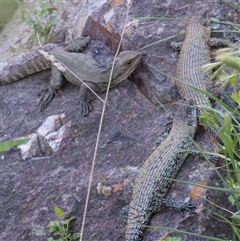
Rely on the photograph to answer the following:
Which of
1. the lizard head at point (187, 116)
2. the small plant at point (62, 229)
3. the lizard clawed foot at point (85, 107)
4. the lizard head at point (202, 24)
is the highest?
the lizard head at point (202, 24)

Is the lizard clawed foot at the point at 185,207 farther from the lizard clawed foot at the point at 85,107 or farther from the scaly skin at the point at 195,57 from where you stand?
the lizard clawed foot at the point at 85,107

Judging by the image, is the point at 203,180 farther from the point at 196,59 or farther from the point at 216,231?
the point at 196,59

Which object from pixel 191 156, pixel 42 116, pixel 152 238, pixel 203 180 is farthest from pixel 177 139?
pixel 42 116

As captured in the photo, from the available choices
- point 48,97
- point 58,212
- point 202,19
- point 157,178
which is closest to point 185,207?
point 157,178

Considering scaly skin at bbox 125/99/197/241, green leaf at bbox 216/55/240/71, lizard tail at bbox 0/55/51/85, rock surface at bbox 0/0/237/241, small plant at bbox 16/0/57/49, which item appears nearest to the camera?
green leaf at bbox 216/55/240/71

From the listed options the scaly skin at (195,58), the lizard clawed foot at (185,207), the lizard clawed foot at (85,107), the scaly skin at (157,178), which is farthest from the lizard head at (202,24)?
the lizard clawed foot at (185,207)

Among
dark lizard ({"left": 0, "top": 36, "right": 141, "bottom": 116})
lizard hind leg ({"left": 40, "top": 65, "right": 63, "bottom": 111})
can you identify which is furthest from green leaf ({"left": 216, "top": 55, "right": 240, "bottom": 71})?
lizard hind leg ({"left": 40, "top": 65, "right": 63, "bottom": 111})

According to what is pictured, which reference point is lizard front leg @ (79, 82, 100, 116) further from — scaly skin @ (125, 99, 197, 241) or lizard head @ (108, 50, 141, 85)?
scaly skin @ (125, 99, 197, 241)
